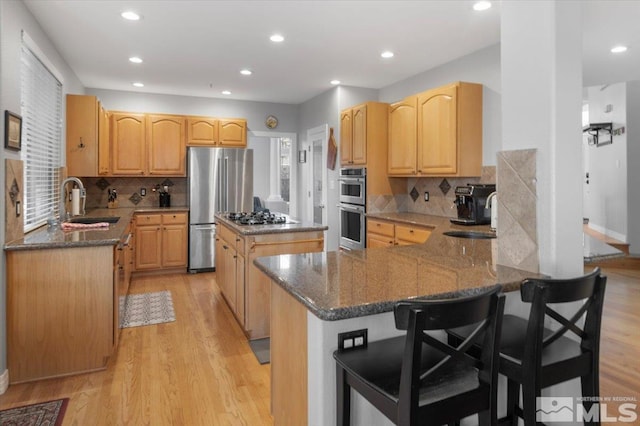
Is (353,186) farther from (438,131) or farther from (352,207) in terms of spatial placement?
(438,131)

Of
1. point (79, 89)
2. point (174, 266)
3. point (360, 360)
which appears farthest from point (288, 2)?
point (174, 266)

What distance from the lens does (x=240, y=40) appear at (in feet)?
13.0

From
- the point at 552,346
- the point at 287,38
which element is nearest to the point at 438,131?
the point at 287,38

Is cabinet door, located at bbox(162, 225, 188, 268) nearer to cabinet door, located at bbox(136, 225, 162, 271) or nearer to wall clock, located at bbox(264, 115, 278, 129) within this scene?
cabinet door, located at bbox(136, 225, 162, 271)

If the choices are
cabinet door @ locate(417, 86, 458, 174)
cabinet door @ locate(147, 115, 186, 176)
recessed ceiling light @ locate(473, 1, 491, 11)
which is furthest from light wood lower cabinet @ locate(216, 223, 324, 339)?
cabinet door @ locate(147, 115, 186, 176)

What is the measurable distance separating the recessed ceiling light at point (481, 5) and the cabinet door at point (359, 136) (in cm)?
205

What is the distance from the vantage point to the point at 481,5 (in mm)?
3162

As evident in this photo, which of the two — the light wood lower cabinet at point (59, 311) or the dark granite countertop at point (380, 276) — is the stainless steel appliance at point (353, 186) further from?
the light wood lower cabinet at point (59, 311)

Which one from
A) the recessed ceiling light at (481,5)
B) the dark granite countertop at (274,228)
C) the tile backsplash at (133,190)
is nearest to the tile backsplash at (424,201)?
the recessed ceiling light at (481,5)

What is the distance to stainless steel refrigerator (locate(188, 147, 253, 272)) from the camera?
19.8ft

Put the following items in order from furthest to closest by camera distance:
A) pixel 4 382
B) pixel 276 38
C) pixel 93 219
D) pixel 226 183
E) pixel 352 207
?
1. pixel 226 183
2. pixel 352 207
3. pixel 93 219
4. pixel 276 38
5. pixel 4 382

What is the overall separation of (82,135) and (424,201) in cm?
407

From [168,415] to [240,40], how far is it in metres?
3.22

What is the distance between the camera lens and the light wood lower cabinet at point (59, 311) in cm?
272
